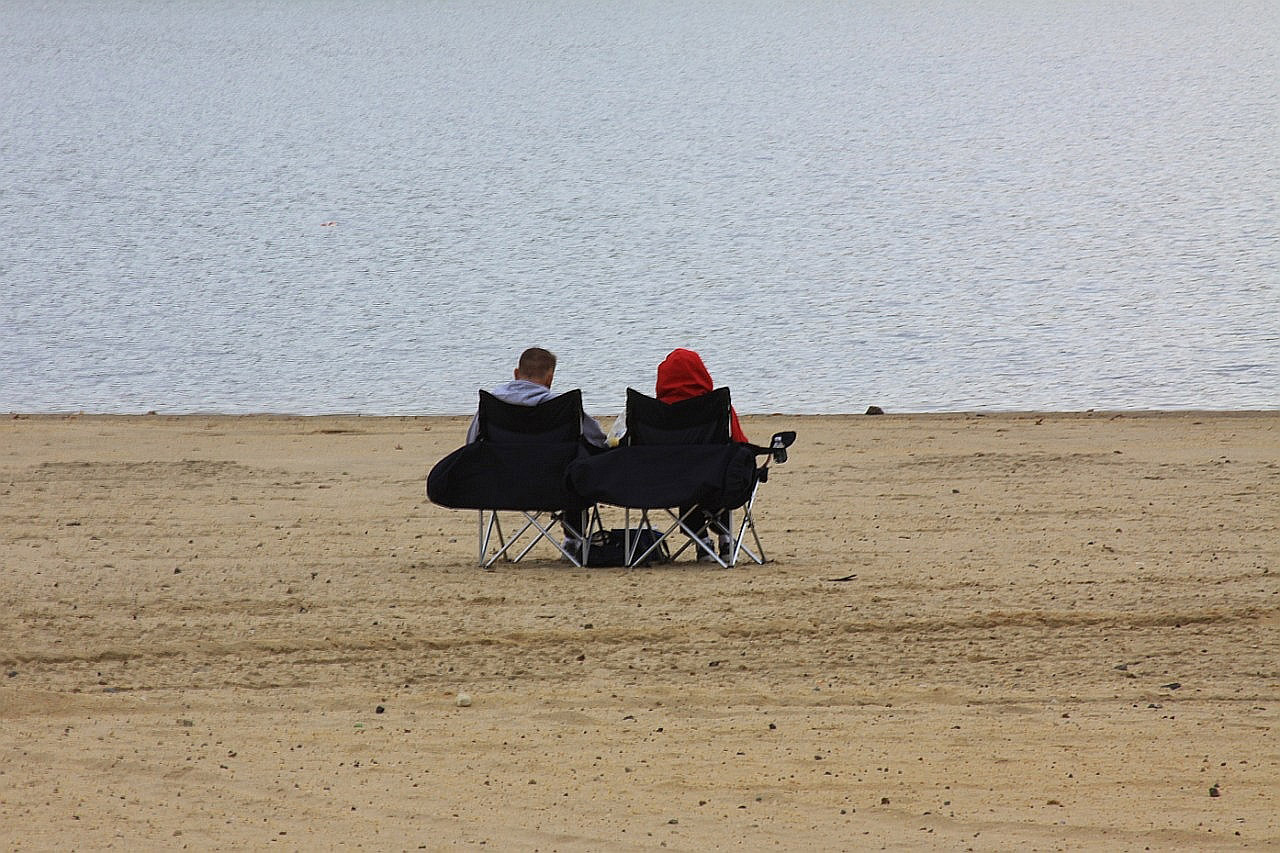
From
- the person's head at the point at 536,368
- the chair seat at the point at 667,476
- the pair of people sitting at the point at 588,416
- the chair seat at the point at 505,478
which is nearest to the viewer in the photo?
the chair seat at the point at 667,476

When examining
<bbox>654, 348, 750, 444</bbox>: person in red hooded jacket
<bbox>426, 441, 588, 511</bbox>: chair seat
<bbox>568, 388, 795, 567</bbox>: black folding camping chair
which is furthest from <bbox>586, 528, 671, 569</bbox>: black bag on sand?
<bbox>654, 348, 750, 444</bbox>: person in red hooded jacket

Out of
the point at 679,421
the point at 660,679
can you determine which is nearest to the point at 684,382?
the point at 679,421

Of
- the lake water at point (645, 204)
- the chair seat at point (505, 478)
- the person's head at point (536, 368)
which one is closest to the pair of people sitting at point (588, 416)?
the person's head at point (536, 368)

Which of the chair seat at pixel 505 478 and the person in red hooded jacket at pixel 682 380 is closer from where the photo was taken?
the chair seat at pixel 505 478

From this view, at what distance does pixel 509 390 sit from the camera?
274 inches

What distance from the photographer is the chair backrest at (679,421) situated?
668cm

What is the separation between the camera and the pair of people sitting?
691 centimetres

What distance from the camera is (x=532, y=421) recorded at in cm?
678

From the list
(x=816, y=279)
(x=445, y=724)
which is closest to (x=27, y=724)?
(x=445, y=724)

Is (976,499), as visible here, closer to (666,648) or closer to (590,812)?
(666,648)

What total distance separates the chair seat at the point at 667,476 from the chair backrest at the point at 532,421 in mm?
218

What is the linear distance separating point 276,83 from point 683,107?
1414 centimetres

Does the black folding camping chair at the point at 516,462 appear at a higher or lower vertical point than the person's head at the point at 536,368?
lower

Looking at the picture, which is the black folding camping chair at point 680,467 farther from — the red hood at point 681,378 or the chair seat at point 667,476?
the red hood at point 681,378
